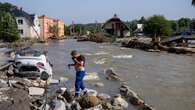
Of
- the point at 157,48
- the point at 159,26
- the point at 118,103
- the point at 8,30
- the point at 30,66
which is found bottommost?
the point at 157,48

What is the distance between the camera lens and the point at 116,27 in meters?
106

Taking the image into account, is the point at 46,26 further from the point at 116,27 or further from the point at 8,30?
the point at 8,30

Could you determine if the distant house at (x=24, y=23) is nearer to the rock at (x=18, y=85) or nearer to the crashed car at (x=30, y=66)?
the crashed car at (x=30, y=66)

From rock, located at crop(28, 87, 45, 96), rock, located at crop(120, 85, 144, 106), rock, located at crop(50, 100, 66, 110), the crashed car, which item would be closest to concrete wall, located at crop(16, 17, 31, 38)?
the crashed car

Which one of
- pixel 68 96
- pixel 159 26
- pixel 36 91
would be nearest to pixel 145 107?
pixel 68 96

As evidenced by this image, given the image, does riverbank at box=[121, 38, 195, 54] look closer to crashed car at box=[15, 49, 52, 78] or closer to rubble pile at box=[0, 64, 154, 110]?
crashed car at box=[15, 49, 52, 78]

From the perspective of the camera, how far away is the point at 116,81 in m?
21.9

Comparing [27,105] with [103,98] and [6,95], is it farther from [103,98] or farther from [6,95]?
[103,98]

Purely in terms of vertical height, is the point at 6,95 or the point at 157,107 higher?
the point at 6,95

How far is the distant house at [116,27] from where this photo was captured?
345 feet

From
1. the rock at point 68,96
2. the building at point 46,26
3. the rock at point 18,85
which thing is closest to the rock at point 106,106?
the rock at point 68,96

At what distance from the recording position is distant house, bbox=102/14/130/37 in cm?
10512

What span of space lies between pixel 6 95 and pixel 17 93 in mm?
407

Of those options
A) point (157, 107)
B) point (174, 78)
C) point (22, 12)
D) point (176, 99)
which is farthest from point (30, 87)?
point (22, 12)
